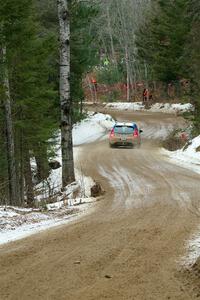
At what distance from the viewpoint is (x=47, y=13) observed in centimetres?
3136

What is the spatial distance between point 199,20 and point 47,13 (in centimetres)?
Result: 1049

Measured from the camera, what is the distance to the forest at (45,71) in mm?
16141

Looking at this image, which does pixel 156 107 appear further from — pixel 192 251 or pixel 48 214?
pixel 192 251

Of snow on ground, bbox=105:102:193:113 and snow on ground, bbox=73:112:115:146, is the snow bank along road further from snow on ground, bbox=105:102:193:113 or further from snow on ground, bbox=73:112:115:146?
snow on ground, bbox=105:102:193:113

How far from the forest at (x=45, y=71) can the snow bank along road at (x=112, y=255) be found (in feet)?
14.4

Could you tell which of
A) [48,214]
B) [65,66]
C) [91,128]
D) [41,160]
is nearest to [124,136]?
[41,160]

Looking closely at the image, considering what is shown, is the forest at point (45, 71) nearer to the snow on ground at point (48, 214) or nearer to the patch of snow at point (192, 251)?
the snow on ground at point (48, 214)

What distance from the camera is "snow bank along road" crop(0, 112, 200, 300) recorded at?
215 inches

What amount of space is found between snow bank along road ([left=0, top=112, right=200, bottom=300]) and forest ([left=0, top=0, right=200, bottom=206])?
4.39 metres

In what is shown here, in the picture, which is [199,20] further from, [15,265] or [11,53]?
[15,265]

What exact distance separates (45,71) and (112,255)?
1511 cm

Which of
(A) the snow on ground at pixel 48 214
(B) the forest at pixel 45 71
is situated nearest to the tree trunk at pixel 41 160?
(B) the forest at pixel 45 71

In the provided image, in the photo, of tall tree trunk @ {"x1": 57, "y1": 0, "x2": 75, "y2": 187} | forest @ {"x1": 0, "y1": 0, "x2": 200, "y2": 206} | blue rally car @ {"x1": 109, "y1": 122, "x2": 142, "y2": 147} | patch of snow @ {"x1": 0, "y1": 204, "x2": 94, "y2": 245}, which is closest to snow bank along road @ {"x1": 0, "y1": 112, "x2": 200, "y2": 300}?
patch of snow @ {"x1": 0, "y1": 204, "x2": 94, "y2": 245}

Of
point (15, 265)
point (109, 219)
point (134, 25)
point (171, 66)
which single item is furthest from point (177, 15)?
point (15, 265)
